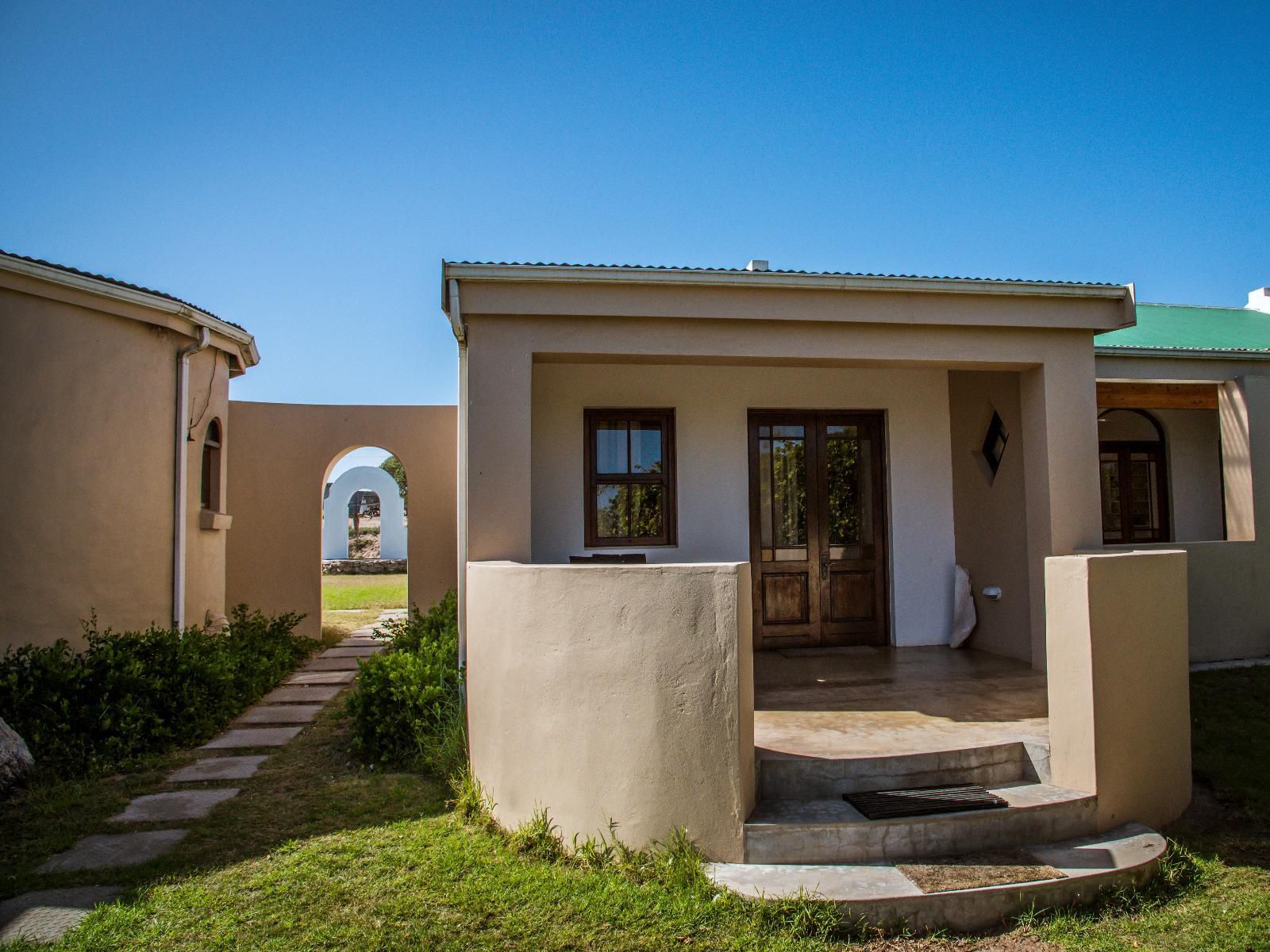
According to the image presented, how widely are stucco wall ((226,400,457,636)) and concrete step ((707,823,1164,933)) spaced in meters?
8.32

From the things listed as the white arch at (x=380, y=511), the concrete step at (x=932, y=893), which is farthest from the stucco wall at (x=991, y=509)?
the white arch at (x=380, y=511)

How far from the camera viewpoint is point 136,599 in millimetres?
7625

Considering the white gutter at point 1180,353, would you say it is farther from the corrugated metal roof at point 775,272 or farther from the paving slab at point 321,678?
the paving slab at point 321,678

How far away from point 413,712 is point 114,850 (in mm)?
1959

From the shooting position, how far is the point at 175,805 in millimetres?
4910

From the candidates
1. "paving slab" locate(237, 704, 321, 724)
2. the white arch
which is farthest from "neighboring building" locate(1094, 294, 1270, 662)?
the white arch

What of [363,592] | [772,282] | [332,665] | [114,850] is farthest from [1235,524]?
[363,592]

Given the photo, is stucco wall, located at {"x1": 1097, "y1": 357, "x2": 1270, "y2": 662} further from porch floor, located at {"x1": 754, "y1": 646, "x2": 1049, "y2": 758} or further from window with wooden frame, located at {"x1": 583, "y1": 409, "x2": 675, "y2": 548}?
window with wooden frame, located at {"x1": 583, "y1": 409, "x2": 675, "y2": 548}

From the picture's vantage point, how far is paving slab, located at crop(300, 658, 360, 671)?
927 cm

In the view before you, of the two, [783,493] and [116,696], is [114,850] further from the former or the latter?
[783,493]

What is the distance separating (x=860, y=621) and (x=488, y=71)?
682 centimetres

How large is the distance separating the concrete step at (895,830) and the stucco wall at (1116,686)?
25 cm

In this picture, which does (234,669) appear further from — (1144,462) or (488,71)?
(1144,462)

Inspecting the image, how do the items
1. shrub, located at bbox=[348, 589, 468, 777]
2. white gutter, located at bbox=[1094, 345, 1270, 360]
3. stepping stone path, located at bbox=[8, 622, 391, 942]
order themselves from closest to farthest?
stepping stone path, located at bbox=[8, 622, 391, 942], shrub, located at bbox=[348, 589, 468, 777], white gutter, located at bbox=[1094, 345, 1270, 360]
